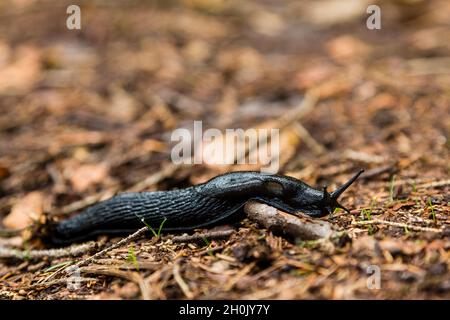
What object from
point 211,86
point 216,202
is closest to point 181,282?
point 216,202

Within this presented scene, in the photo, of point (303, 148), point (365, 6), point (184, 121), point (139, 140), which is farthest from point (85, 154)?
point (365, 6)

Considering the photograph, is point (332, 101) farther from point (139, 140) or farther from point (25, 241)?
point (25, 241)

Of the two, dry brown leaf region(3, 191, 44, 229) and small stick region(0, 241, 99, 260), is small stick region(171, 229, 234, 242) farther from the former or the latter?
dry brown leaf region(3, 191, 44, 229)

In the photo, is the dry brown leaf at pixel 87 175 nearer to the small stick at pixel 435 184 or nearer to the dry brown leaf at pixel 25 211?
the dry brown leaf at pixel 25 211

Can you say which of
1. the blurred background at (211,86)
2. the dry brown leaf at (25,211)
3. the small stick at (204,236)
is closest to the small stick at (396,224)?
the small stick at (204,236)

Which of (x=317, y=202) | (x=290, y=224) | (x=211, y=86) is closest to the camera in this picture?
(x=290, y=224)

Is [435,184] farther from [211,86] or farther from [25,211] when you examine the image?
[211,86]
